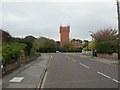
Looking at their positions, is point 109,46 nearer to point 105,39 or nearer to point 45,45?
point 105,39

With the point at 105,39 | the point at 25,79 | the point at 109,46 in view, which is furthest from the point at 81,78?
the point at 105,39

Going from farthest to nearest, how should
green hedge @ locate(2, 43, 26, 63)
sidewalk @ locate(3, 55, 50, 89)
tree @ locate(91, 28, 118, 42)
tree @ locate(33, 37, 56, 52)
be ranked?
1. tree @ locate(33, 37, 56, 52)
2. tree @ locate(91, 28, 118, 42)
3. green hedge @ locate(2, 43, 26, 63)
4. sidewalk @ locate(3, 55, 50, 89)

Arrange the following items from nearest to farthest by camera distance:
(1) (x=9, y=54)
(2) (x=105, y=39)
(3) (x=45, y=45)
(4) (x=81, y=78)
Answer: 1. (4) (x=81, y=78)
2. (1) (x=9, y=54)
3. (2) (x=105, y=39)
4. (3) (x=45, y=45)

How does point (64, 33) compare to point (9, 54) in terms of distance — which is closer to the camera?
point (9, 54)

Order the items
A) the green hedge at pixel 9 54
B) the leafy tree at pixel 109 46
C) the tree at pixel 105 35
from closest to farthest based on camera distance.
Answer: the green hedge at pixel 9 54
the leafy tree at pixel 109 46
the tree at pixel 105 35

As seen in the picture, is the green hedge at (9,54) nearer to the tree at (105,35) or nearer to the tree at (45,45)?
the tree at (105,35)

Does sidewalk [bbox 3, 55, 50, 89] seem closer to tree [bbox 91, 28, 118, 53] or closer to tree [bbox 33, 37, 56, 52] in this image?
tree [bbox 91, 28, 118, 53]

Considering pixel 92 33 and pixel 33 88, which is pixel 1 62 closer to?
pixel 33 88

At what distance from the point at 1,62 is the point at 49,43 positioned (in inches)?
3500

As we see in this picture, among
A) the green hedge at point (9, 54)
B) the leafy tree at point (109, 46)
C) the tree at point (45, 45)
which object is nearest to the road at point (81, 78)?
the green hedge at point (9, 54)

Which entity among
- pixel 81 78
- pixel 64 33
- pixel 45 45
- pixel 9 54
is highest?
pixel 64 33

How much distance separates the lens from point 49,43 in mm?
101750

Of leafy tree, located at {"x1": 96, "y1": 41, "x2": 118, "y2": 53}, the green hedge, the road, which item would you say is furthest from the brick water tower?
the road

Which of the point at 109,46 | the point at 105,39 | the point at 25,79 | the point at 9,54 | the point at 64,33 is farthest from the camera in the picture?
the point at 64,33
